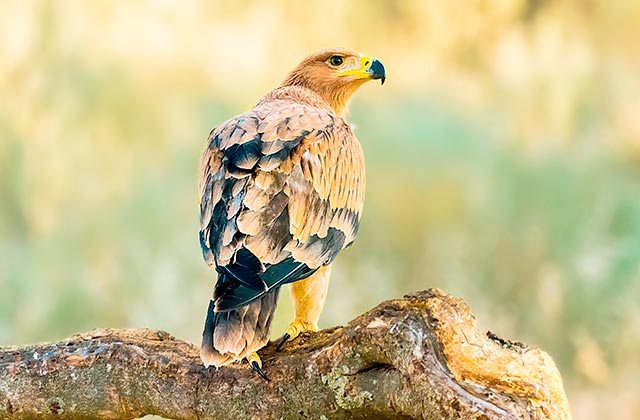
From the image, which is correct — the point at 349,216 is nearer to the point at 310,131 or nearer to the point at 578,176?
the point at 310,131

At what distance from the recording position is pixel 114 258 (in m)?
6.57

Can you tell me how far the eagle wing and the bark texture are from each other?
32 centimetres

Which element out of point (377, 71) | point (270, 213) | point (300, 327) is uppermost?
point (377, 71)

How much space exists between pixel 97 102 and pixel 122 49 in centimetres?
44

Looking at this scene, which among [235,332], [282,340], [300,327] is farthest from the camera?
[300,327]

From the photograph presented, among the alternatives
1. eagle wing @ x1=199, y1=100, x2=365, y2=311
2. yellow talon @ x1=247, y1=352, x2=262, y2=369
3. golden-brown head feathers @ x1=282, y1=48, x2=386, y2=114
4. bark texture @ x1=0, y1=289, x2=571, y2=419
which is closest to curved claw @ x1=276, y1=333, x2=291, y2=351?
bark texture @ x1=0, y1=289, x2=571, y2=419

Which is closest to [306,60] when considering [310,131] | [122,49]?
[310,131]

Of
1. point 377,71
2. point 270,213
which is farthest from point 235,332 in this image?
point 377,71

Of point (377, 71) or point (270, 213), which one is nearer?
point (270, 213)

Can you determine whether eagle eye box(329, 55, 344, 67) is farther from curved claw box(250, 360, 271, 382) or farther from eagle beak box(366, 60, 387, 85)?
curved claw box(250, 360, 271, 382)

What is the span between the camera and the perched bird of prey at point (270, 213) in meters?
2.71

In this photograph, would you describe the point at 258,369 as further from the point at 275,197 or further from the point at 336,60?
the point at 336,60

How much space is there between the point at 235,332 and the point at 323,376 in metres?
0.30

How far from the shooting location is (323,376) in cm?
273
